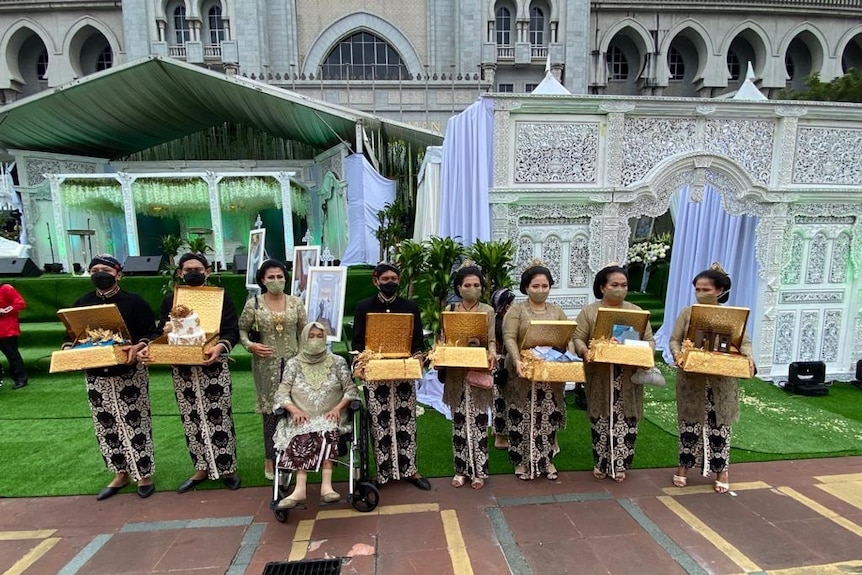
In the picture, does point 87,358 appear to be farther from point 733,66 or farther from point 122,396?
point 733,66

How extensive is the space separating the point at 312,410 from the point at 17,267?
843 centimetres

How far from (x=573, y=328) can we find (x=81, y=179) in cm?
1087

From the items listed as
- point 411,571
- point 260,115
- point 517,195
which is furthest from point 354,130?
point 411,571

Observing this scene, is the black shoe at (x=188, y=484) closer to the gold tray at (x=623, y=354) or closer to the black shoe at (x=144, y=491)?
the black shoe at (x=144, y=491)

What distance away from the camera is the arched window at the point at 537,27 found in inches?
811

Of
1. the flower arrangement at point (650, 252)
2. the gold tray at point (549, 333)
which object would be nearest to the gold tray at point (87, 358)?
the gold tray at point (549, 333)

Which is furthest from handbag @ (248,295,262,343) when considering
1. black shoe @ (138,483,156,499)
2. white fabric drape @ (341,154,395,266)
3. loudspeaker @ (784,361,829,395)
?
white fabric drape @ (341,154,395,266)

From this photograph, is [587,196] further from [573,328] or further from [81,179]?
[81,179]

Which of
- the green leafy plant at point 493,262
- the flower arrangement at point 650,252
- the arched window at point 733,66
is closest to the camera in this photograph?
the green leafy plant at point 493,262

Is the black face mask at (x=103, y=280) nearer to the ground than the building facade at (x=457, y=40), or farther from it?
nearer to the ground

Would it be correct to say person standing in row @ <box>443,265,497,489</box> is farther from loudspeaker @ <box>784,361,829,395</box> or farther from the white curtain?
loudspeaker @ <box>784,361,829,395</box>

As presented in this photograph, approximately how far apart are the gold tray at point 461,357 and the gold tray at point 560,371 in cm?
38

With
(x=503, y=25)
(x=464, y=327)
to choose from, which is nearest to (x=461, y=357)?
(x=464, y=327)

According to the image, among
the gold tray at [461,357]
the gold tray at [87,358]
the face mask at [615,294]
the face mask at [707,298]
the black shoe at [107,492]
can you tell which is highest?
the face mask at [615,294]
